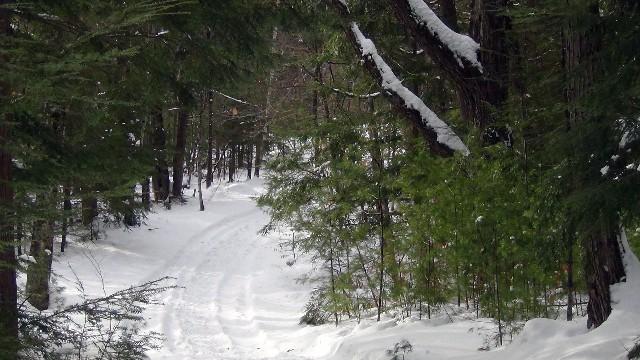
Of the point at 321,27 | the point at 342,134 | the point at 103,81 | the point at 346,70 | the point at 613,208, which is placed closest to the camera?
the point at 613,208

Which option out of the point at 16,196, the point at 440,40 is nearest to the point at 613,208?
the point at 440,40

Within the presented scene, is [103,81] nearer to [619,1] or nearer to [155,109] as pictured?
[155,109]

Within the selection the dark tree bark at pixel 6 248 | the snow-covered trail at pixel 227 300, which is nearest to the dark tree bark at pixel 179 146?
the snow-covered trail at pixel 227 300

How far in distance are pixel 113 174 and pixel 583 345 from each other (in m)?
3.96

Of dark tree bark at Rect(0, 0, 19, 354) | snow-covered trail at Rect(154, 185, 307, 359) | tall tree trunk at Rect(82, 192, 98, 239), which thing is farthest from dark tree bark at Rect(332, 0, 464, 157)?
dark tree bark at Rect(0, 0, 19, 354)

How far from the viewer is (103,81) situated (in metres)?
5.33

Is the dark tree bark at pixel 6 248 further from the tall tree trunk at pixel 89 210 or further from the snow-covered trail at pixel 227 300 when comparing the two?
the snow-covered trail at pixel 227 300

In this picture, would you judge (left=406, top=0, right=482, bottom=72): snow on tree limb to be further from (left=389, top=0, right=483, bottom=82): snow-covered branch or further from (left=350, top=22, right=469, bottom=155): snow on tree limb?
(left=350, top=22, right=469, bottom=155): snow on tree limb

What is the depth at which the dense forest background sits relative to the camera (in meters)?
3.26

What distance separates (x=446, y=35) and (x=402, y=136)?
248cm

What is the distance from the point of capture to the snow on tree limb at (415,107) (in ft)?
21.6

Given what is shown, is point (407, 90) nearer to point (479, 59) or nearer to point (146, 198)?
point (479, 59)

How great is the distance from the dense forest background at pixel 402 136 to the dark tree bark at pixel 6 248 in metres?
0.02

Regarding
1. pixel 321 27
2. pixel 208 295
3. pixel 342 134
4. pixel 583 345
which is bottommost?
pixel 208 295
